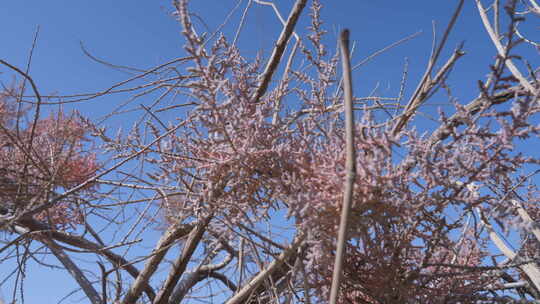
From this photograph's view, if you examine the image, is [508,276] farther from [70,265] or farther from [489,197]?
[70,265]

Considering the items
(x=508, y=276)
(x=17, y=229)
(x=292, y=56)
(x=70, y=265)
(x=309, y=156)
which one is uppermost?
(x=17, y=229)

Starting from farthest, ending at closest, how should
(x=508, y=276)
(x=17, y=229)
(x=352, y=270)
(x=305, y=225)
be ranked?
(x=17, y=229) < (x=508, y=276) < (x=352, y=270) < (x=305, y=225)

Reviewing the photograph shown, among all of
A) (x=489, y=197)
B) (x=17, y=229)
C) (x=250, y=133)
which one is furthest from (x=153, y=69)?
(x=17, y=229)

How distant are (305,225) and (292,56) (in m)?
0.62

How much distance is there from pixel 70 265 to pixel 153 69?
649mm

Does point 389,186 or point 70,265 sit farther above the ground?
point 70,265

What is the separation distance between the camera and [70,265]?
118 centimetres

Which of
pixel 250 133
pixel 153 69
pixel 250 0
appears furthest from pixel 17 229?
pixel 250 133

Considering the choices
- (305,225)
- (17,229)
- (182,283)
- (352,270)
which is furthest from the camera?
(17,229)

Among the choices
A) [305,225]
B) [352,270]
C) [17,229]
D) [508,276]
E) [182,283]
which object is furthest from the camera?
[17,229]

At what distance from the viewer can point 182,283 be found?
1.13 metres

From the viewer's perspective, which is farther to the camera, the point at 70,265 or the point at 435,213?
the point at 70,265

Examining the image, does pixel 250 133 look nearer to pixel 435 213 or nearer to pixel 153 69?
pixel 435 213

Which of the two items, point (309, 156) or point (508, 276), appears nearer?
point (309, 156)
